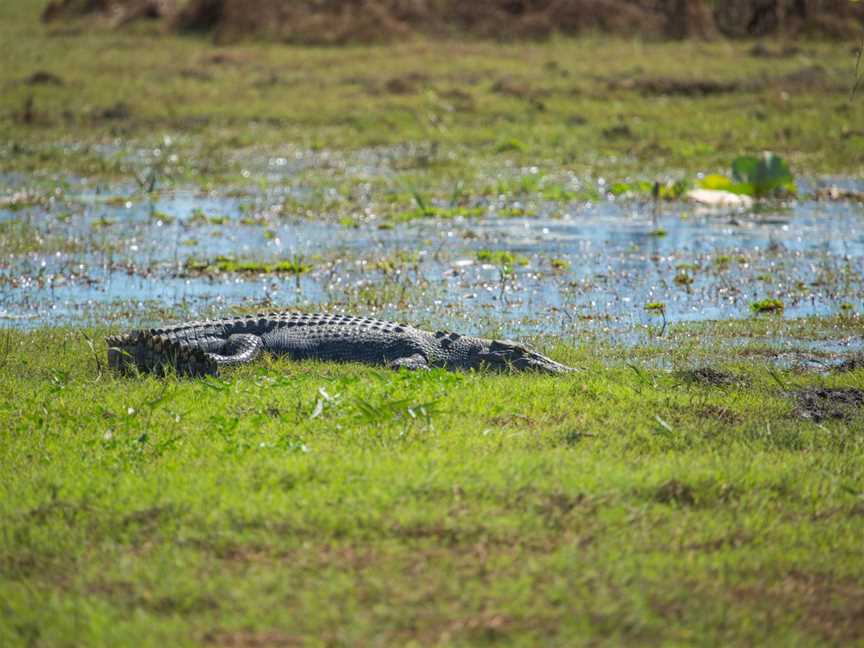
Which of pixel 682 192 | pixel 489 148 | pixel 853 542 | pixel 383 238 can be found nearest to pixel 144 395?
pixel 853 542

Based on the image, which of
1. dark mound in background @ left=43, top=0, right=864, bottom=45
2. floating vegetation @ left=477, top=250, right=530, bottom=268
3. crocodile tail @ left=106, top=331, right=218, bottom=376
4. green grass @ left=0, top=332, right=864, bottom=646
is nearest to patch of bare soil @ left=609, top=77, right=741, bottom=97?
dark mound in background @ left=43, top=0, right=864, bottom=45

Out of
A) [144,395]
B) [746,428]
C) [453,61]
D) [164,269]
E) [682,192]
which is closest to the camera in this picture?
[746,428]

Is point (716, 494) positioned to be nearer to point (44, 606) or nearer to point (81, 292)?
point (44, 606)

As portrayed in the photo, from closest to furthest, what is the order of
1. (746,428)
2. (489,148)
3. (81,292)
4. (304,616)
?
(304,616)
(746,428)
(81,292)
(489,148)

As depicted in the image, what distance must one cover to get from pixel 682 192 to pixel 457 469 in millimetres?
8906

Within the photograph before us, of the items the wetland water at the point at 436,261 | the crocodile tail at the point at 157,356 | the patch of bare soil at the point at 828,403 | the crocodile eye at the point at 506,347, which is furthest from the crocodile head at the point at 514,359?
the crocodile tail at the point at 157,356

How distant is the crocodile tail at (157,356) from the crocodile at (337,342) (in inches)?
4.8

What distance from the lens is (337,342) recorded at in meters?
7.34

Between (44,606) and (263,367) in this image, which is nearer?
(44,606)

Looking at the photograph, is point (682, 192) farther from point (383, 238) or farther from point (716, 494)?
point (716, 494)

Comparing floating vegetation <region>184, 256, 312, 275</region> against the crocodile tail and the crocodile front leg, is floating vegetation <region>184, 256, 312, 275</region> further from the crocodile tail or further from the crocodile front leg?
the crocodile tail

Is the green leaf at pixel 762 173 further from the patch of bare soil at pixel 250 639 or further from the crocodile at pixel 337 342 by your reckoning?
the patch of bare soil at pixel 250 639

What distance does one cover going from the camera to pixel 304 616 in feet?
11.9

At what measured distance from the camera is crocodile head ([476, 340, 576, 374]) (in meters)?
6.77
